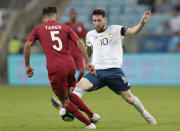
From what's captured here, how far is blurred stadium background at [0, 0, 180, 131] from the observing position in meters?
19.8

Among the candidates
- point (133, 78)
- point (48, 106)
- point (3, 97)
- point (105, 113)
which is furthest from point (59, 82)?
point (133, 78)

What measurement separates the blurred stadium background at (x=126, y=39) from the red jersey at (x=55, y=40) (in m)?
9.64

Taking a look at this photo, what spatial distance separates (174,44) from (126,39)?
177 cm

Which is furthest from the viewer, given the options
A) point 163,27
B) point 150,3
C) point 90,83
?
point 150,3

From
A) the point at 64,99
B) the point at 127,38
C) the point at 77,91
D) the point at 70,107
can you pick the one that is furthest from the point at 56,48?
the point at 127,38

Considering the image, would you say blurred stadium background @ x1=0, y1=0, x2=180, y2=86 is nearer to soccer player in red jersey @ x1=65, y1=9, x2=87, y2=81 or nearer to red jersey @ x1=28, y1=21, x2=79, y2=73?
soccer player in red jersey @ x1=65, y1=9, x2=87, y2=81

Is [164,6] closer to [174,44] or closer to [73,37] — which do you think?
[174,44]

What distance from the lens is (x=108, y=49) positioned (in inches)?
354

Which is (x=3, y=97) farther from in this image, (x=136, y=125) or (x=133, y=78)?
(x=136, y=125)

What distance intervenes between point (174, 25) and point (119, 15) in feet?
9.78

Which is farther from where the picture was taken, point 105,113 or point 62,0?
point 62,0

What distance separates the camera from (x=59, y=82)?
810 centimetres

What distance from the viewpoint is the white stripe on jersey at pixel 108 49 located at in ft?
29.4

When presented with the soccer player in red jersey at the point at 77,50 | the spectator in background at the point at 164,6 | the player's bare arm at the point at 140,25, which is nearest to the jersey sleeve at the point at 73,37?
the player's bare arm at the point at 140,25
